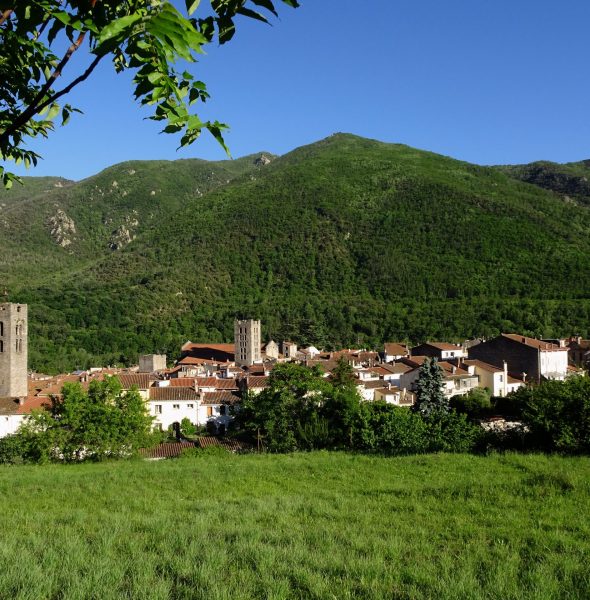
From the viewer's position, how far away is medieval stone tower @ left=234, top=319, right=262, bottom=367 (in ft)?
251

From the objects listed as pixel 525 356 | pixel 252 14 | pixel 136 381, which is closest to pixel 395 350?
pixel 525 356

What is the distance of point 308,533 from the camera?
6.38m

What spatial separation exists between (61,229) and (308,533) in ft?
626

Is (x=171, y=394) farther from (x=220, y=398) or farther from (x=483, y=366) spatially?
(x=483, y=366)

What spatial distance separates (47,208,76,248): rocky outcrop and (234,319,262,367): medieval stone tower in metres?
119

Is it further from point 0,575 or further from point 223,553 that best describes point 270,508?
point 0,575

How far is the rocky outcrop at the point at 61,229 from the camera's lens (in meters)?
178

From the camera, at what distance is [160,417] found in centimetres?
4003

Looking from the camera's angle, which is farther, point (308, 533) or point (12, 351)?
point (12, 351)

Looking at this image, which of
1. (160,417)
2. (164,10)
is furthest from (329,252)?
(164,10)

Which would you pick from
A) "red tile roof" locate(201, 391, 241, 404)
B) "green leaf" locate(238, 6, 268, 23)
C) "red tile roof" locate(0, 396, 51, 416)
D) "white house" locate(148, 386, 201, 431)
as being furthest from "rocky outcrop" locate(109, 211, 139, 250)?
"green leaf" locate(238, 6, 268, 23)

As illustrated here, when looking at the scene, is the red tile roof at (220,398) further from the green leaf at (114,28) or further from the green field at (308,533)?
the green leaf at (114,28)

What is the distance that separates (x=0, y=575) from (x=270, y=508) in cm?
440

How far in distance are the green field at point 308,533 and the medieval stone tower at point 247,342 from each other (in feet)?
209
